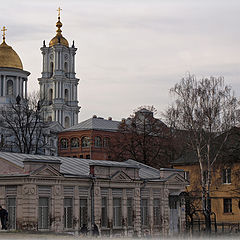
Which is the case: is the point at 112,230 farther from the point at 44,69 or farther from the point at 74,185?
the point at 44,69

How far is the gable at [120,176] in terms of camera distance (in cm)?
3966

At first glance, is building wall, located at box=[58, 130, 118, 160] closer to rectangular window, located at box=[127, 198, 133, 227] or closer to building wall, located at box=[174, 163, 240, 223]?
building wall, located at box=[174, 163, 240, 223]

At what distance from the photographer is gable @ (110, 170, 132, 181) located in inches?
1561

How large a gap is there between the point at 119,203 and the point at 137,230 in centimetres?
220

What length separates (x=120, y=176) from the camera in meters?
40.2

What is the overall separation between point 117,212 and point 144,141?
85.9 feet

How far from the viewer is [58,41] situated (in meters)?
131

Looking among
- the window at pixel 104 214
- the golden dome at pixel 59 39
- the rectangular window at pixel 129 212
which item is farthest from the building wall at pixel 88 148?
the window at pixel 104 214

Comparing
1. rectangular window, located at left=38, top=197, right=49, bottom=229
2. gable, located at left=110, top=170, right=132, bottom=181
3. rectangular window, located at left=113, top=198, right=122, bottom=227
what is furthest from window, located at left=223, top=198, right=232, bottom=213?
rectangular window, located at left=38, top=197, right=49, bottom=229

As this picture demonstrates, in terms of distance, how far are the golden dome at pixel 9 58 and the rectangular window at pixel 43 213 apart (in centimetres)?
7147

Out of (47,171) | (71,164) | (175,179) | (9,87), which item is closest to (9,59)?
(9,87)

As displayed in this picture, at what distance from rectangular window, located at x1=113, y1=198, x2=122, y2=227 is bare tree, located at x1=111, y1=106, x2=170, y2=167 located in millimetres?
24400

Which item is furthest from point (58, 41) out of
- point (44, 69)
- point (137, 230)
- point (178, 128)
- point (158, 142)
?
point (137, 230)

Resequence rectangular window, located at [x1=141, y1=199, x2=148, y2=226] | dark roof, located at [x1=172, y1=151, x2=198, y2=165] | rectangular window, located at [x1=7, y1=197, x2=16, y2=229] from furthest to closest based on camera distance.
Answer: dark roof, located at [x1=172, y1=151, x2=198, y2=165]
rectangular window, located at [x1=141, y1=199, x2=148, y2=226]
rectangular window, located at [x1=7, y1=197, x2=16, y2=229]
